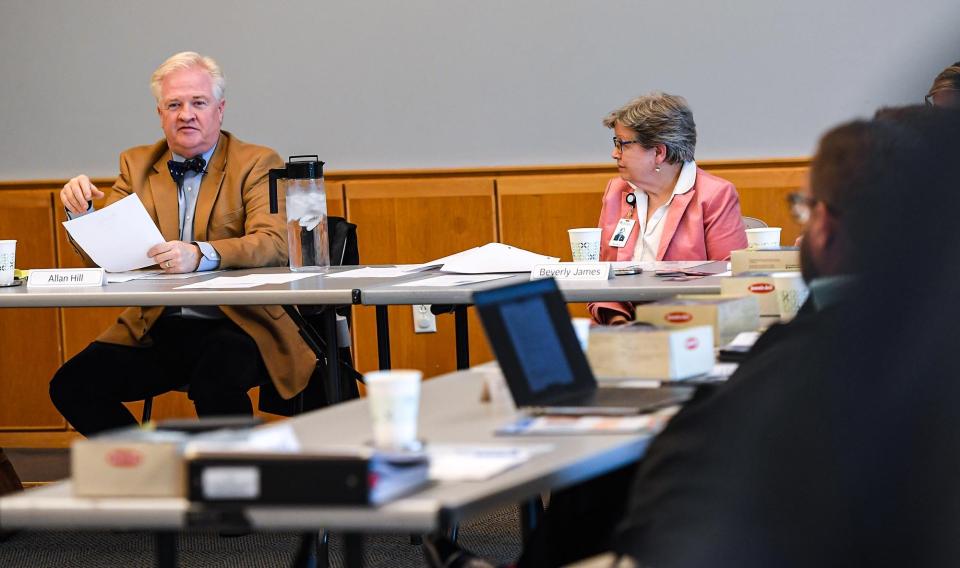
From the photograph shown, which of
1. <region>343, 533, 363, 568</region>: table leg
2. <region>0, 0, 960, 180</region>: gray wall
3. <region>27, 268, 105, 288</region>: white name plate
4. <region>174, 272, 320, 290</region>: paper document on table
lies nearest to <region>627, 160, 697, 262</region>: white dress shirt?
<region>174, 272, 320, 290</region>: paper document on table

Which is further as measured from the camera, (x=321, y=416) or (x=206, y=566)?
(x=206, y=566)

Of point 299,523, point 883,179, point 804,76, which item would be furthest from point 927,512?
point 804,76

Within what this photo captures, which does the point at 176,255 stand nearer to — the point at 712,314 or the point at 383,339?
the point at 383,339

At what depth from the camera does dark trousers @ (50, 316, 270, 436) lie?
12.3 ft

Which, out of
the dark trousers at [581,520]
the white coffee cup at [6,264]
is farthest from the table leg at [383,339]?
the dark trousers at [581,520]

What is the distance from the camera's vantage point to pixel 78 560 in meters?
3.90

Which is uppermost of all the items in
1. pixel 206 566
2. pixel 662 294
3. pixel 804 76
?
pixel 804 76

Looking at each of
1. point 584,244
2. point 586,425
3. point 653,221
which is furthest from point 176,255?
point 586,425

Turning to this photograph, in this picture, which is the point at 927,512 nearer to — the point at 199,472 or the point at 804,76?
the point at 199,472

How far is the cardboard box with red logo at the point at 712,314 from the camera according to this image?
226cm

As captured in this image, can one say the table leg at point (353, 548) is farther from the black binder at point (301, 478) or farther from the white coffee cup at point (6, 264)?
the white coffee cup at point (6, 264)

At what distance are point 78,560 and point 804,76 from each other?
3.45 meters

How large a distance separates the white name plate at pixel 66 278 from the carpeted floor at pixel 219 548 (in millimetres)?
876

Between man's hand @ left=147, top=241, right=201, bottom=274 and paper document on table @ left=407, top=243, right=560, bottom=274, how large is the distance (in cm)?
67
